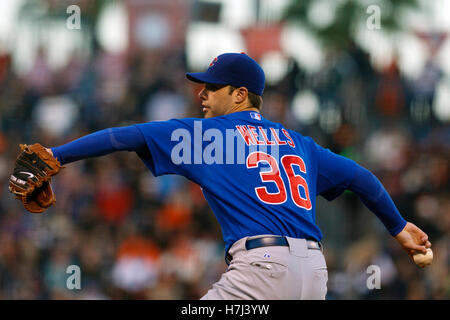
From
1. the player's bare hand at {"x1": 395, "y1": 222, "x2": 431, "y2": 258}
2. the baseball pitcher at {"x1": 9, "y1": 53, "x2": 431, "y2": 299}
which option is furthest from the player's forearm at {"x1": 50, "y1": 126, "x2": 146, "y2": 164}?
the player's bare hand at {"x1": 395, "y1": 222, "x2": 431, "y2": 258}

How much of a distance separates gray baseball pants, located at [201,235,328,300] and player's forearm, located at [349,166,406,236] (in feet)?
2.21

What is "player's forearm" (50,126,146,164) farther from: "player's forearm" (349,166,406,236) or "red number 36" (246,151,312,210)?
"player's forearm" (349,166,406,236)

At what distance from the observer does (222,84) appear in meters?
3.71

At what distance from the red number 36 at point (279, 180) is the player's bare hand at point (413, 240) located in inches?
26.3

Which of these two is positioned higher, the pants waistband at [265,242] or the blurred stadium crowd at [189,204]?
the pants waistband at [265,242]

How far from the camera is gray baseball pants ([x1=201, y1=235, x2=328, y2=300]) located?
10.6ft

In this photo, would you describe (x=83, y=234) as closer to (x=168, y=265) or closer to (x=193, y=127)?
(x=168, y=265)

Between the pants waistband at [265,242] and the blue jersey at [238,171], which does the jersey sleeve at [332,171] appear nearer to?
the blue jersey at [238,171]

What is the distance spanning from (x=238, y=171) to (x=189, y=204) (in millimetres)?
5481

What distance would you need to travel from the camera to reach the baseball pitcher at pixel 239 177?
327cm

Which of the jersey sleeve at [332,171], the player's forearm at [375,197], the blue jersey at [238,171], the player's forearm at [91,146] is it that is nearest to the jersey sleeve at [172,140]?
the blue jersey at [238,171]

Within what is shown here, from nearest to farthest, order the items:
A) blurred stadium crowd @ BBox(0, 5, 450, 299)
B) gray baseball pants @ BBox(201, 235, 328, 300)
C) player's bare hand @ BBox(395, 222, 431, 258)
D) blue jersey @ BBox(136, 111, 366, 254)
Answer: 1. gray baseball pants @ BBox(201, 235, 328, 300)
2. blue jersey @ BBox(136, 111, 366, 254)
3. player's bare hand @ BBox(395, 222, 431, 258)
4. blurred stadium crowd @ BBox(0, 5, 450, 299)

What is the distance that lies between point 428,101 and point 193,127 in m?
6.30
